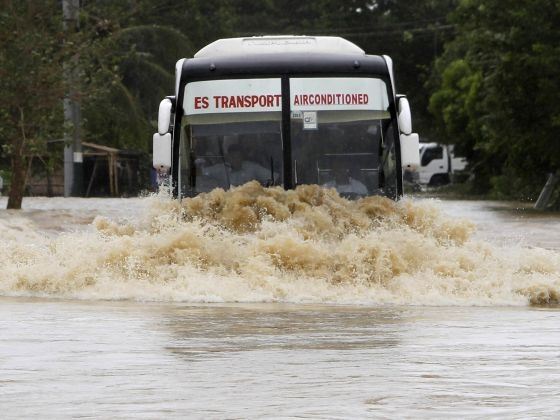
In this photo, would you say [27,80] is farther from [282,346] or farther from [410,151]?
A: [282,346]

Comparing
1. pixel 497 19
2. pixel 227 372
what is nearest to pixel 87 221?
pixel 497 19

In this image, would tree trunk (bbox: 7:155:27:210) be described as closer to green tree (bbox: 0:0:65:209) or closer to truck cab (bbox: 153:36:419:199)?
green tree (bbox: 0:0:65:209)

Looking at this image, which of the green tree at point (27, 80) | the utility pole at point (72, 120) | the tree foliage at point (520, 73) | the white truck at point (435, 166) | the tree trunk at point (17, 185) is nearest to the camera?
the green tree at point (27, 80)

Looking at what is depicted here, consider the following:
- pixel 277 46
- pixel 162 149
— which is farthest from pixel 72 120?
pixel 162 149

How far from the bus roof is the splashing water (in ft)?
6.39

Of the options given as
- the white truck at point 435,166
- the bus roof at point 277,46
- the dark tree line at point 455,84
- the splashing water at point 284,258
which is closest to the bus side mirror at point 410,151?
the splashing water at point 284,258

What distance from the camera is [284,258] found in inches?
674

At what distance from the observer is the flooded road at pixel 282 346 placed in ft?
27.3

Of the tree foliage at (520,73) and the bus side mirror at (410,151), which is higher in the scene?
the tree foliage at (520,73)

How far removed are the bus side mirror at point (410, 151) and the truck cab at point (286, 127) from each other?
1cm

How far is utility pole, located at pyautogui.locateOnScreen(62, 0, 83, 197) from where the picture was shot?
38.5 metres

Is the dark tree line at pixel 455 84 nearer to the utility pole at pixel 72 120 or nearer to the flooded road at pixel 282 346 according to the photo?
the utility pole at pixel 72 120

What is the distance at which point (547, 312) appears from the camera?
1409 cm

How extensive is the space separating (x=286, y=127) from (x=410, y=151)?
1.52 metres
